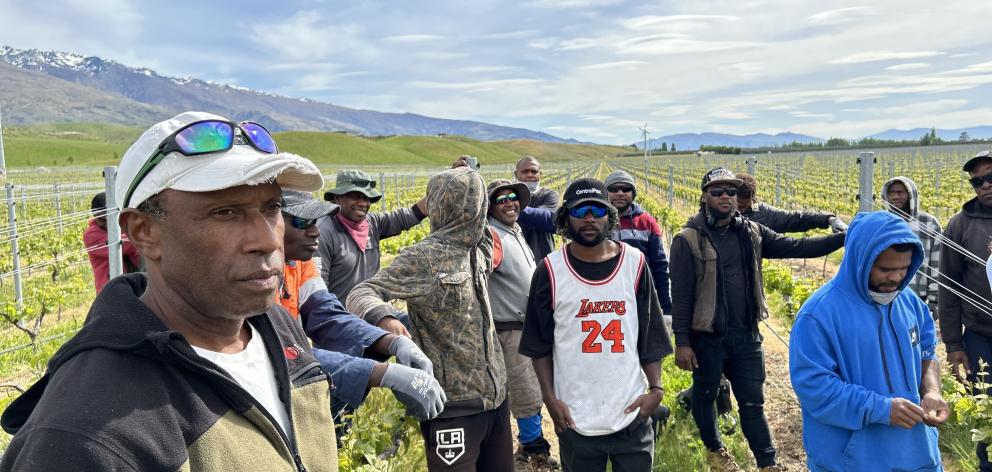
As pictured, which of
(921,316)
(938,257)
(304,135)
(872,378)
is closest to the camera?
(872,378)

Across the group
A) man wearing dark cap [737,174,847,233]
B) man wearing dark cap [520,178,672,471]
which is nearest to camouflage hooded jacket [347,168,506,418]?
man wearing dark cap [520,178,672,471]

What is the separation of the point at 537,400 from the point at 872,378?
184 cm

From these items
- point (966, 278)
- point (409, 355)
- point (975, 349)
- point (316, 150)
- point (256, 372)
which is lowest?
point (975, 349)

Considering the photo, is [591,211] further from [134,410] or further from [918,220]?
[918,220]

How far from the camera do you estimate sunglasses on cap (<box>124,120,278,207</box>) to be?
3.66 feet

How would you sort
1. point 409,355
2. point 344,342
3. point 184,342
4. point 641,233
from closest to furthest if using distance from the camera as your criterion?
point 184,342, point 409,355, point 344,342, point 641,233

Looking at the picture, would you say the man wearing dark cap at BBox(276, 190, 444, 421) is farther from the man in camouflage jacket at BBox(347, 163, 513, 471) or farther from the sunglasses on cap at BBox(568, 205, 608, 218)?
the sunglasses on cap at BBox(568, 205, 608, 218)

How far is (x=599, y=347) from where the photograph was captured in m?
2.83

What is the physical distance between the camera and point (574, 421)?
2838mm

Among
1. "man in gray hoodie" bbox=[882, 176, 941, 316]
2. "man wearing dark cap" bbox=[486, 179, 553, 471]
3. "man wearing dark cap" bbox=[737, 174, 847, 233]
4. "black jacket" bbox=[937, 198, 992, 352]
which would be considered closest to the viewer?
"man wearing dark cap" bbox=[486, 179, 553, 471]

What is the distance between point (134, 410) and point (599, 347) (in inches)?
84.3

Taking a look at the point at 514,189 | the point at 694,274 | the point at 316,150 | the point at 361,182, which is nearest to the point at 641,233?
the point at 694,274

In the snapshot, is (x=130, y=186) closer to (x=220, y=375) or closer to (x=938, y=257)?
(x=220, y=375)

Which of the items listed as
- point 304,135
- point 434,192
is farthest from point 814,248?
point 304,135
